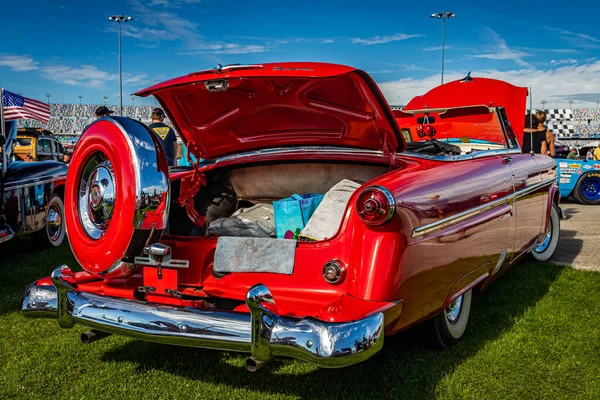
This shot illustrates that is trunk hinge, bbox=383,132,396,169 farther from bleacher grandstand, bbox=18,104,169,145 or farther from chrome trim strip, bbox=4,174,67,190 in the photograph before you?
bleacher grandstand, bbox=18,104,169,145

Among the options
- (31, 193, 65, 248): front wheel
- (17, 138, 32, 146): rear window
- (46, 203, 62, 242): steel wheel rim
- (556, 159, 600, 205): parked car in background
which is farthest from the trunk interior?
(17, 138, 32, 146): rear window

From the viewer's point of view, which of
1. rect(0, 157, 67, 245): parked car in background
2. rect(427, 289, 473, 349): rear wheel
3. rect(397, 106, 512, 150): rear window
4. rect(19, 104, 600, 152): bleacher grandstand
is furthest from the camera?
rect(19, 104, 600, 152): bleacher grandstand

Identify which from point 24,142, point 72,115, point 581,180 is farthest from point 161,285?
point 72,115

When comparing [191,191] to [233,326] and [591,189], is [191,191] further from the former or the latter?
[591,189]

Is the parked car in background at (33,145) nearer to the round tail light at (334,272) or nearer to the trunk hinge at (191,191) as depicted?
the trunk hinge at (191,191)

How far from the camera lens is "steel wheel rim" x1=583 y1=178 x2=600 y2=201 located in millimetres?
10820

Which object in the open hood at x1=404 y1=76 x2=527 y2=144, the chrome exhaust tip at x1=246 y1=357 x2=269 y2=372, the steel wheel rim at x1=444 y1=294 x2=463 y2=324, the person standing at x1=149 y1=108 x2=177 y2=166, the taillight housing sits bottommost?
the steel wheel rim at x1=444 y1=294 x2=463 y2=324

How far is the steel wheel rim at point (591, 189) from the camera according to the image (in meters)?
10.8

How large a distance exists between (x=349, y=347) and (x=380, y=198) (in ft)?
2.09

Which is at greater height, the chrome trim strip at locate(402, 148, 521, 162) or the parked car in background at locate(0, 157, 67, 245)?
the chrome trim strip at locate(402, 148, 521, 162)

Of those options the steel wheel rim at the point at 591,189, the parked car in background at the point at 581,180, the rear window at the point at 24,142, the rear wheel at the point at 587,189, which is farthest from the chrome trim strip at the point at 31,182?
the rear window at the point at 24,142

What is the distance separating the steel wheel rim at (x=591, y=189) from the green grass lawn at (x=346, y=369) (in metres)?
8.08

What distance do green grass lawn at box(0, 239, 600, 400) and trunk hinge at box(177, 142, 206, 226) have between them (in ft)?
2.56

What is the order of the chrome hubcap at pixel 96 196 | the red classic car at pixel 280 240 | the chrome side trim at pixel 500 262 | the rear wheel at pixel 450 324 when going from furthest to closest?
1. the chrome side trim at pixel 500 262
2. the rear wheel at pixel 450 324
3. the chrome hubcap at pixel 96 196
4. the red classic car at pixel 280 240
